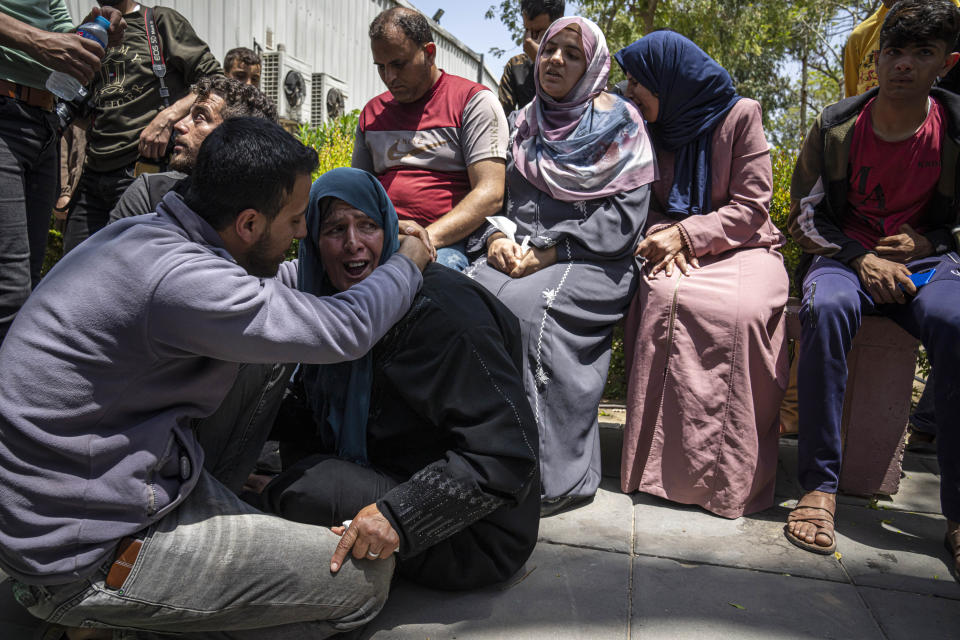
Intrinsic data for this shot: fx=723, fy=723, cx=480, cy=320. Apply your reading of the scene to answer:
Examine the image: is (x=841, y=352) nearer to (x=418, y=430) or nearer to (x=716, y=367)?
(x=716, y=367)

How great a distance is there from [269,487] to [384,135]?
209cm

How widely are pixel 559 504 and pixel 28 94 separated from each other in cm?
266

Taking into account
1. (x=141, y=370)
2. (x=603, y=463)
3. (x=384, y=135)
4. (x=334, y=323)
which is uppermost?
(x=384, y=135)

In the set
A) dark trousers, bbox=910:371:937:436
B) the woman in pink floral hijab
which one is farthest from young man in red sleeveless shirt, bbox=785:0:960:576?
dark trousers, bbox=910:371:937:436

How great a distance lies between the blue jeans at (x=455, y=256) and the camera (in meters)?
3.29

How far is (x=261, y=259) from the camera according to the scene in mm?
2012

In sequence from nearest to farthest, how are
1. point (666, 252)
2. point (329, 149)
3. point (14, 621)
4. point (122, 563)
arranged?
point (122, 563) → point (14, 621) → point (666, 252) → point (329, 149)

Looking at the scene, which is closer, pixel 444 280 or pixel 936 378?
pixel 444 280

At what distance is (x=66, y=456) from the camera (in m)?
1.64

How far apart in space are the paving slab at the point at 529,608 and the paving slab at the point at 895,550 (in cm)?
83

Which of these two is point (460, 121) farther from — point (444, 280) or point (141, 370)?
point (141, 370)

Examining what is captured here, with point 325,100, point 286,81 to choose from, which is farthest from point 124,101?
point 325,100

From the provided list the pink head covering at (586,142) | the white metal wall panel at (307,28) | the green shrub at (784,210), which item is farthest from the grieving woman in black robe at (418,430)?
the white metal wall panel at (307,28)

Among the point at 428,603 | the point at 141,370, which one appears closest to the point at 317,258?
the point at 141,370
